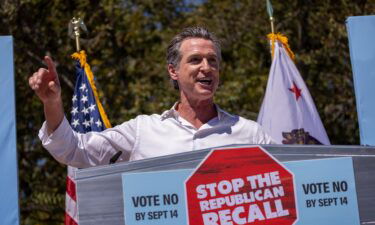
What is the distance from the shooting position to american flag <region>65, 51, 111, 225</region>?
596cm

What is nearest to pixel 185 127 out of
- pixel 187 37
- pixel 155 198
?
pixel 187 37

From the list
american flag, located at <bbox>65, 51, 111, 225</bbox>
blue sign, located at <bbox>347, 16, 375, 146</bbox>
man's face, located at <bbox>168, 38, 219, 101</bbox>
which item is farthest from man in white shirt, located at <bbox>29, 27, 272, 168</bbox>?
american flag, located at <bbox>65, 51, 111, 225</bbox>

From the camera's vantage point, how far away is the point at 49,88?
283 centimetres

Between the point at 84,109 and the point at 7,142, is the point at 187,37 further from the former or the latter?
→ the point at 84,109

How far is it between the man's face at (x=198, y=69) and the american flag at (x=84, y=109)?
103 inches

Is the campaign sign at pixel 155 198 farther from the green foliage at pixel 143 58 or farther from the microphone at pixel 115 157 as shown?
the green foliage at pixel 143 58

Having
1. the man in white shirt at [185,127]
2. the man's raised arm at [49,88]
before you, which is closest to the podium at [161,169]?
the man's raised arm at [49,88]

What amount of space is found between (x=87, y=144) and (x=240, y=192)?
0.91m

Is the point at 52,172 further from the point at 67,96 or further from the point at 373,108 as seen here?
the point at 373,108

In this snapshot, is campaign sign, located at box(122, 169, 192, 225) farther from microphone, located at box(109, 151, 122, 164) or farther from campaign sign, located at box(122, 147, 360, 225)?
microphone, located at box(109, 151, 122, 164)

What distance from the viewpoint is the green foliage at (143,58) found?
9.64 metres

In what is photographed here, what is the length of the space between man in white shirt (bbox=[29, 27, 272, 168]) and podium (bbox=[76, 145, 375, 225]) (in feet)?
1.82

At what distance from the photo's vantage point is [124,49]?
35.5 ft

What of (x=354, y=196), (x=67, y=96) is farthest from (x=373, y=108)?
(x=67, y=96)
